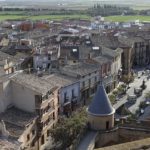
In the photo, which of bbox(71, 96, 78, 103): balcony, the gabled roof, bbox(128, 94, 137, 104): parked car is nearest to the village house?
the gabled roof

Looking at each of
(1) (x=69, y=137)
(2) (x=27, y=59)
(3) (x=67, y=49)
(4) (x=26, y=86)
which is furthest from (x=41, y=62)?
(1) (x=69, y=137)

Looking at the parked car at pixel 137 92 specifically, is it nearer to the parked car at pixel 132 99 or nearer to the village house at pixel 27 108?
the parked car at pixel 132 99

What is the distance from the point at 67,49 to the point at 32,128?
3387 cm

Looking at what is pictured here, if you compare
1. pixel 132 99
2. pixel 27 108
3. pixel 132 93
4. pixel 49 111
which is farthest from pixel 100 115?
pixel 132 93

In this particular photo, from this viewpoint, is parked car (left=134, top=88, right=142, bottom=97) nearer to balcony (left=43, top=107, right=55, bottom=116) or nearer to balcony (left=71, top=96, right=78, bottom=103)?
balcony (left=71, top=96, right=78, bottom=103)

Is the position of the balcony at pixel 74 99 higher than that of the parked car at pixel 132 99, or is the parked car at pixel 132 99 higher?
the balcony at pixel 74 99

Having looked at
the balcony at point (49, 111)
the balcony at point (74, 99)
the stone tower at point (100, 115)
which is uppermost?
the stone tower at point (100, 115)

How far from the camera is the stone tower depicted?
40438mm

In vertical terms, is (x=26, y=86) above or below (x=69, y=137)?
above

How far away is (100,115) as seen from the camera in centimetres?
4056

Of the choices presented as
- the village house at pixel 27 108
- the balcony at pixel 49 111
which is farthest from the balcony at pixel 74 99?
the village house at pixel 27 108

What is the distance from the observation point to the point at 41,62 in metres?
72.3

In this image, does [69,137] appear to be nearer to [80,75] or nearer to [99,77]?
[80,75]

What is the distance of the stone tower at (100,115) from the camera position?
40.4m
